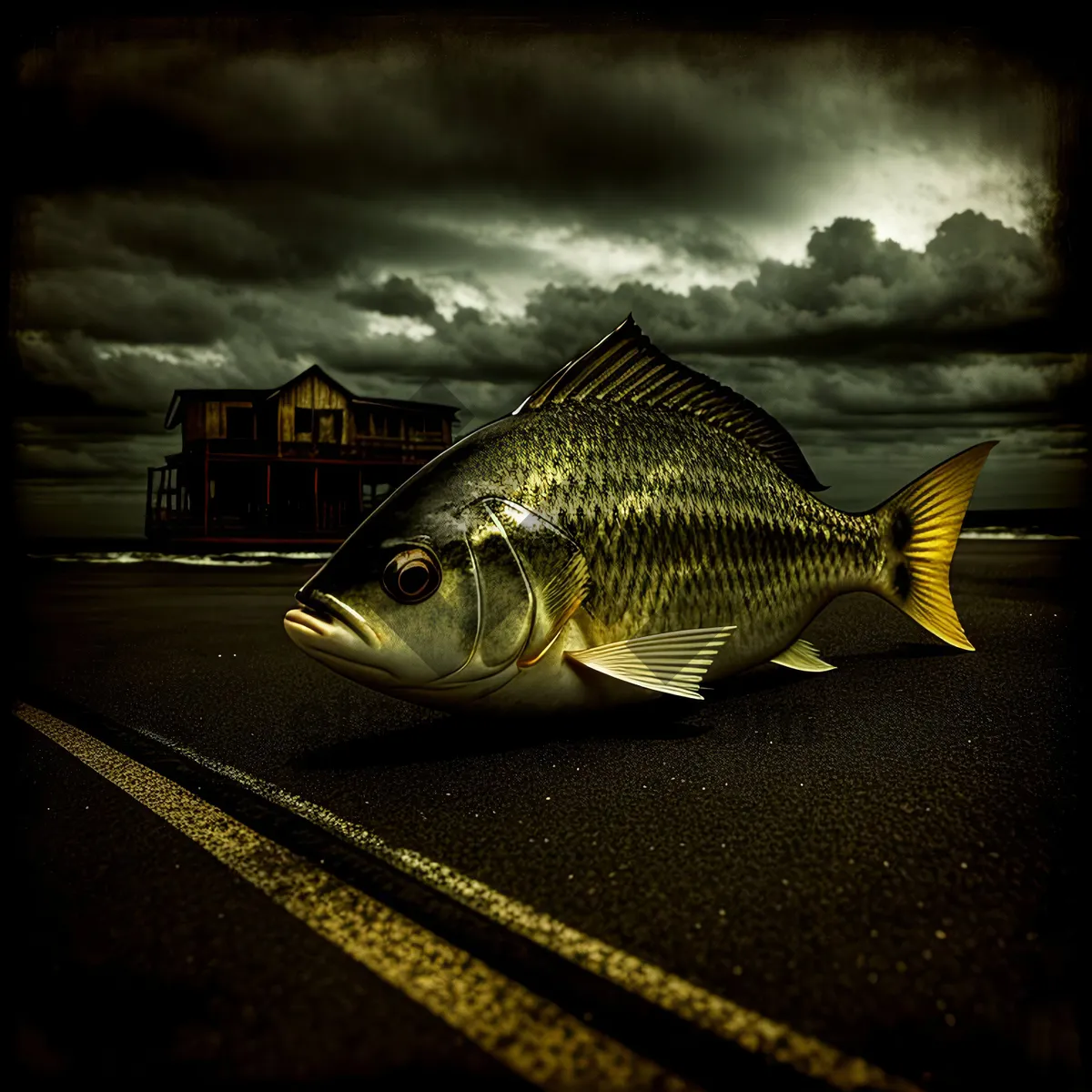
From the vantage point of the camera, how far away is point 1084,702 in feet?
12.5

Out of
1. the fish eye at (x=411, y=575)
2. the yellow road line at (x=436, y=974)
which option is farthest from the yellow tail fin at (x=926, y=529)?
the yellow road line at (x=436, y=974)

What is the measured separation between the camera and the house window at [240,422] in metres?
28.8

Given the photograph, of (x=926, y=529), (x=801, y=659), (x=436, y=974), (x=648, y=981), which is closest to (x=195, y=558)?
(x=801, y=659)

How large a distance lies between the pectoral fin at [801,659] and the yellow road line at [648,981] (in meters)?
2.28

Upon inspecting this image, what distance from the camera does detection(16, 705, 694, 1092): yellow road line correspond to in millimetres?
1284

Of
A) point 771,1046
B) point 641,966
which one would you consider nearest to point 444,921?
point 641,966

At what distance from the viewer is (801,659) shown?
3920 millimetres

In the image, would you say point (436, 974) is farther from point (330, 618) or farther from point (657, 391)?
point (657, 391)

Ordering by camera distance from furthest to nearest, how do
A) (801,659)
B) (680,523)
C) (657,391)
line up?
1. (801,659)
2. (657,391)
3. (680,523)

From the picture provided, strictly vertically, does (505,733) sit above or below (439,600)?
below

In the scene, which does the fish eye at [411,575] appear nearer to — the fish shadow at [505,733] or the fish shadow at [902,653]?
the fish shadow at [505,733]

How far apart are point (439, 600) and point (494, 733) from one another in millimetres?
864

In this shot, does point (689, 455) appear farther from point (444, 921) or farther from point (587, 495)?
point (444, 921)

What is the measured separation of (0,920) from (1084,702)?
431cm
